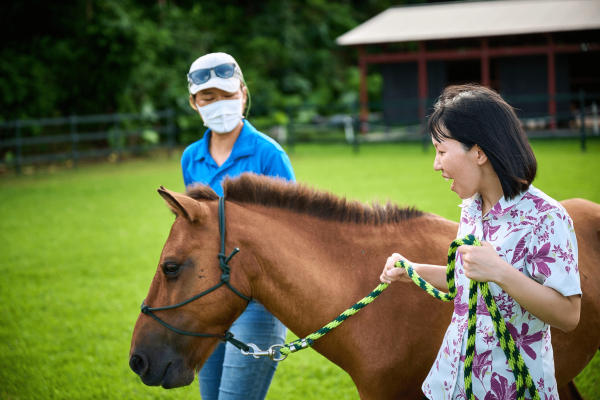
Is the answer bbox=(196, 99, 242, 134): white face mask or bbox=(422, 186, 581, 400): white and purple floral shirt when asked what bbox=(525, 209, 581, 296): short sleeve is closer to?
bbox=(422, 186, 581, 400): white and purple floral shirt

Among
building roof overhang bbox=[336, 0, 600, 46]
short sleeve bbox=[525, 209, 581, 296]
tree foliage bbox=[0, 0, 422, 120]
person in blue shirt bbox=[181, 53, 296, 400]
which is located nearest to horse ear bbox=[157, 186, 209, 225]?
person in blue shirt bbox=[181, 53, 296, 400]

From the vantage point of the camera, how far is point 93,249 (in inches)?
307

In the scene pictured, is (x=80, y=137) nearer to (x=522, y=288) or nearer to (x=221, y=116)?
(x=221, y=116)

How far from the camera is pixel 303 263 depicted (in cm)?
207

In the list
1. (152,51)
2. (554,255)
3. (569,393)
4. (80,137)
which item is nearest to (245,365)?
(554,255)

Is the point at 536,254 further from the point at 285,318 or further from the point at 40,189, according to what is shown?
the point at 40,189

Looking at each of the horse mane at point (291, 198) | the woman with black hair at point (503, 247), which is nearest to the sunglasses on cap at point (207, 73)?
the horse mane at point (291, 198)

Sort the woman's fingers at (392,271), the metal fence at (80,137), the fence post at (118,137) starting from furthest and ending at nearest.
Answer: the fence post at (118,137), the metal fence at (80,137), the woman's fingers at (392,271)

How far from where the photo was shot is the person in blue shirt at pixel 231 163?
2494 millimetres

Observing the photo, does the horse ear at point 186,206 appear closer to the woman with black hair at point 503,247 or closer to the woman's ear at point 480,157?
the woman with black hair at point 503,247

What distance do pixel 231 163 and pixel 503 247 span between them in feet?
5.03

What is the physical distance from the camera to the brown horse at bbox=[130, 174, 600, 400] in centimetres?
198

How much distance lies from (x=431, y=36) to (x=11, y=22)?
15295mm

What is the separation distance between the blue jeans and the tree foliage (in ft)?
54.0
